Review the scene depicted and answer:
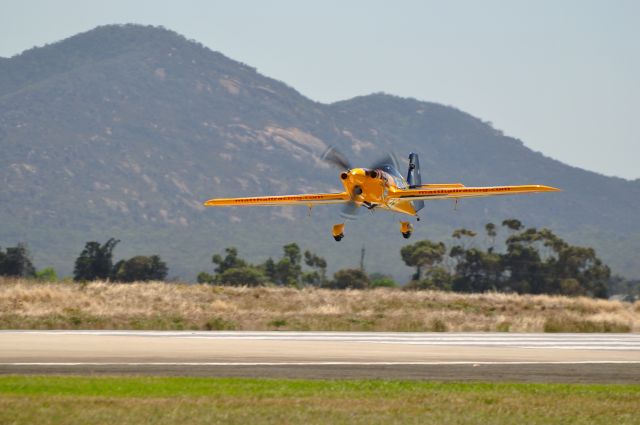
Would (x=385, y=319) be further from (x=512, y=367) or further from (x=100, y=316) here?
(x=512, y=367)

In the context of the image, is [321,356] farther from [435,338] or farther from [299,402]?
[435,338]

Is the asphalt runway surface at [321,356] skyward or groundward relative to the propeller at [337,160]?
groundward

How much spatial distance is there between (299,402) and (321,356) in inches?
448

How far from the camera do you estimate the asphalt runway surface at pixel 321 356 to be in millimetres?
33781

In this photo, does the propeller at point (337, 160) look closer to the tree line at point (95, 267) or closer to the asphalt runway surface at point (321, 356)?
the asphalt runway surface at point (321, 356)

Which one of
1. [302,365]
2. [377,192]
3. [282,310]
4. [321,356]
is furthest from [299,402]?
[282,310]

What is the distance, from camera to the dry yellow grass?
5706 centimetres

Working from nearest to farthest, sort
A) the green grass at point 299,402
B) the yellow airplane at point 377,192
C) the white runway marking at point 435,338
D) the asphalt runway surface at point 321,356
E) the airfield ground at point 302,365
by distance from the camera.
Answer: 1. the green grass at point 299,402
2. the airfield ground at point 302,365
3. the asphalt runway surface at point 321,356
4. the yellow airplane at point 377,192
5. the white runway marking at point 435,338

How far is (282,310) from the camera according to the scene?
70.1m

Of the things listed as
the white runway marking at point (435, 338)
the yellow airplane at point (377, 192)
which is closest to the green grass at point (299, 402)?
the yellow airplane at point (377, 192)

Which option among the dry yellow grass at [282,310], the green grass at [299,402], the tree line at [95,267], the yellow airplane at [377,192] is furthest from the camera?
the tree line at [95,267]

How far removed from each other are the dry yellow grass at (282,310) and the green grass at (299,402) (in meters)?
24.4

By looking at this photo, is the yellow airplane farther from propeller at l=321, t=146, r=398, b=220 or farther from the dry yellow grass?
the dry yellow grass

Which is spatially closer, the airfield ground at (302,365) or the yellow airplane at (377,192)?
the airfield ground at (302,365)
